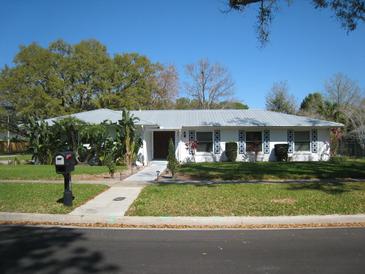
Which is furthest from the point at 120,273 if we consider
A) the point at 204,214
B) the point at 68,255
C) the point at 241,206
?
the point at 241,206

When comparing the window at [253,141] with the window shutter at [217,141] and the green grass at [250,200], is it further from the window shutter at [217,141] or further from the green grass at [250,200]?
the green grass at [250,200]

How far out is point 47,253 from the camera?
6293 mm

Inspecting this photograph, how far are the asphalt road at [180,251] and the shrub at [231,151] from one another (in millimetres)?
16336

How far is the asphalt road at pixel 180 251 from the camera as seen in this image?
5.59m

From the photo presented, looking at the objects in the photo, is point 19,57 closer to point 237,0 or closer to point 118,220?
point 237,0

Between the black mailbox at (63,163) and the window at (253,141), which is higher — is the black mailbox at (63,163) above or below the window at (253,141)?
below

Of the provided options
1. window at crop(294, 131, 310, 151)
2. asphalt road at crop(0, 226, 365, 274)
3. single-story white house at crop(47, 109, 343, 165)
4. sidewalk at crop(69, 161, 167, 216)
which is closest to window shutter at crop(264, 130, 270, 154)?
single-story white house at crop(47, 109, 343, 165)

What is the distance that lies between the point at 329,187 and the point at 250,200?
3.70 m

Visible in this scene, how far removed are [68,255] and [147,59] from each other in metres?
43.6

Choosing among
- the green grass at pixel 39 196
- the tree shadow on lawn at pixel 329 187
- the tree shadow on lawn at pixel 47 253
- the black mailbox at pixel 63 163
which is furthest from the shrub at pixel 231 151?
the tree shadow on lawn at pixel 47 253

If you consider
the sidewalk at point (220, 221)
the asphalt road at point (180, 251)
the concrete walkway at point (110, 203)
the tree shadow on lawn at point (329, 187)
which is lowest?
the asphalt road at point (180, 251)

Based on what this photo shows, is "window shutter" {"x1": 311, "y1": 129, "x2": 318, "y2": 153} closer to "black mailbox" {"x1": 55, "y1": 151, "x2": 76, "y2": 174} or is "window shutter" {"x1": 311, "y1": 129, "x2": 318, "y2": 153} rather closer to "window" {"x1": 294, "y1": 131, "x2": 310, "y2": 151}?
"window" {"x1": 294, "y1": 131, "x2": 310, "y2": 151}

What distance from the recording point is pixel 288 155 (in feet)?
82.0

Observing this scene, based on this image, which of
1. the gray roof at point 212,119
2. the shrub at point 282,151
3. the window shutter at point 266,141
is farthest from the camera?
the window shutter at point 266,141
